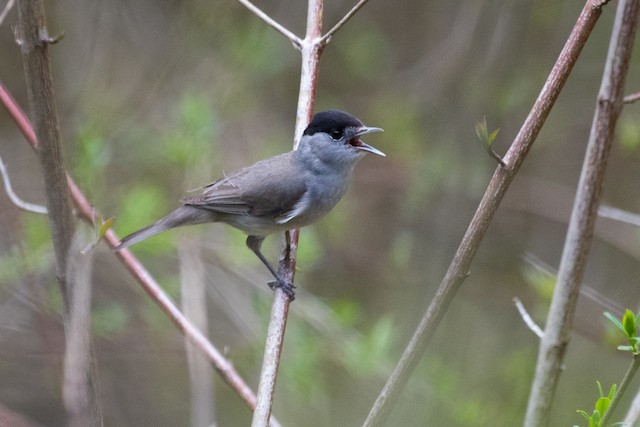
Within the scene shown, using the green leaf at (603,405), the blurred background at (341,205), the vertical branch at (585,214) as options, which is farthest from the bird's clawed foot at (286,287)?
the green leaf at (603,405)

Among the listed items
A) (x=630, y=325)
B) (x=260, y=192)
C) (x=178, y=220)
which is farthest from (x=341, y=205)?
(x=630, y=325)

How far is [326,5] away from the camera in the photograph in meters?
6.25

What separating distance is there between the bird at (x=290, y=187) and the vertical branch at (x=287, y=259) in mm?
103

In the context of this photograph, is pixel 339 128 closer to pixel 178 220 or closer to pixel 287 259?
pixel 287 259


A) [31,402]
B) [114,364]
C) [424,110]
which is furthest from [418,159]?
[31,402]

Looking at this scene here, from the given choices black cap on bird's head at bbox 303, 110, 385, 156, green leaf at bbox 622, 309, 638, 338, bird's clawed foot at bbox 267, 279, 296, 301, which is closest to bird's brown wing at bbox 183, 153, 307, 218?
black cap on bird's head at bbox 303, 110, 385, 156

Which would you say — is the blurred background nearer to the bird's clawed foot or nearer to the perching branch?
the bird's clawed foot

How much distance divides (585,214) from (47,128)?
4.66 ft

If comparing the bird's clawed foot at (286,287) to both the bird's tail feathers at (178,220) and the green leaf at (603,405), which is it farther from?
the green leaf at (603,405)

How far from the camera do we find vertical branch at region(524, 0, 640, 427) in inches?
78.7

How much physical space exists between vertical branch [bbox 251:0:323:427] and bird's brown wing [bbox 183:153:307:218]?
18 cm

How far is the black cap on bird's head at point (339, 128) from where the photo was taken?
350 centimetres

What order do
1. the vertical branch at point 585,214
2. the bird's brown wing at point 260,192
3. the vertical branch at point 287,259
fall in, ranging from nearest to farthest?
the vertical branch at point 585,214 < the vertical branch at point 287,259 < the bird's brown wing at point 260,192

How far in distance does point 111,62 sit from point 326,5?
71.8 inches
